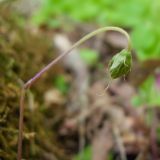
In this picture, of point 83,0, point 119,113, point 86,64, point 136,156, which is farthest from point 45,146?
point 83,0

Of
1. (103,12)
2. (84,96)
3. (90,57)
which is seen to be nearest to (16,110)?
(84,96)

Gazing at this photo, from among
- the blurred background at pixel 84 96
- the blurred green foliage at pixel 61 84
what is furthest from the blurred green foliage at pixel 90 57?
the blurred green foliage at pixel 61 84

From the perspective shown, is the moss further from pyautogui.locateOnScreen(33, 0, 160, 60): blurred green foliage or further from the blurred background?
pyautogui.locateOnScreen(33, 0, 160, 60): blurred green foliage

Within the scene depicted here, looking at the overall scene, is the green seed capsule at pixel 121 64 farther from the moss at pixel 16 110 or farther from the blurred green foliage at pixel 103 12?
the blurred green foliage at pixel 103 12

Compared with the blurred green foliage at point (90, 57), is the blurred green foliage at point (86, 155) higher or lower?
lower

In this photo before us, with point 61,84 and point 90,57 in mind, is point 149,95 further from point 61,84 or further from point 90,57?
point 90,57

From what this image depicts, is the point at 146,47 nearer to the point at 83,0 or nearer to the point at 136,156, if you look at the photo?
the point at 136,156
